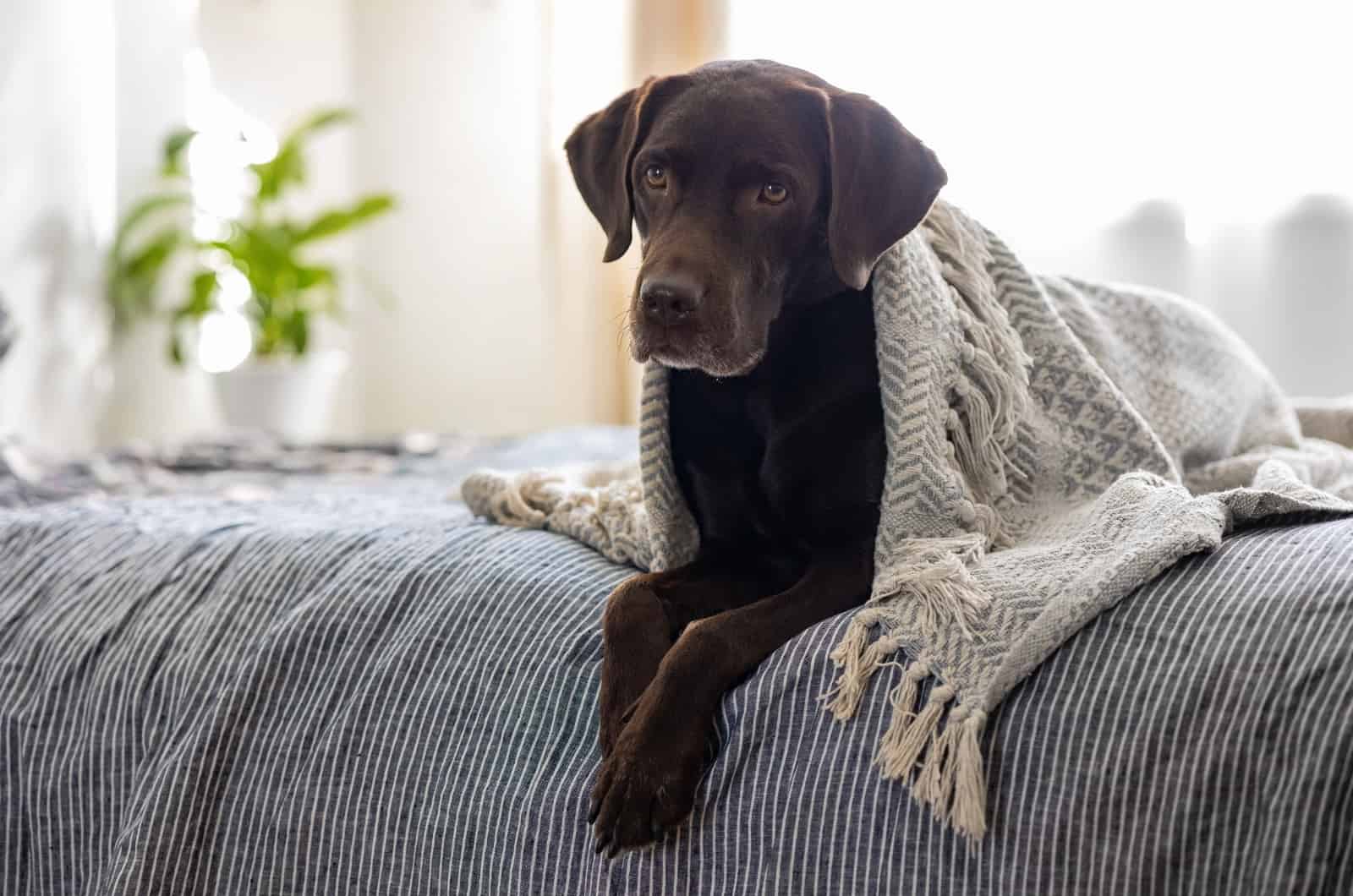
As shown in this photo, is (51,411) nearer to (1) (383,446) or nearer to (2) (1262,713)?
(1) (383,446)

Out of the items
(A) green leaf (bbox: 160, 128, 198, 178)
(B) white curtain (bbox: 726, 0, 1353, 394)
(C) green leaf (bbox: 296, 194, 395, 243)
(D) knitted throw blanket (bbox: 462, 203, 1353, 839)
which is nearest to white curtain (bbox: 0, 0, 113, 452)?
(A) green leaf (bbox: 160, 128, 198, 178)

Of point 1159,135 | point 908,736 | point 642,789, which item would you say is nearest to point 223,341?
point 1159,135

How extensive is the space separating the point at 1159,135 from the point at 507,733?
3253 millimetres

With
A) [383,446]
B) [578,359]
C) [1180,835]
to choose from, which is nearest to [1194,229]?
[578,359]

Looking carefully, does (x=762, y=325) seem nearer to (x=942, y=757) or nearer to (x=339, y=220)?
(x=942, y=757)

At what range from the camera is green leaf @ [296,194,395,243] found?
4082 mm

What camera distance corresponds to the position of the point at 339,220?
162 inches

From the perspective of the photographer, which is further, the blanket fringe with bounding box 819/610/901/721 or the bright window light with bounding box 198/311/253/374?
the bright window light with bounding box 198/311/253/374

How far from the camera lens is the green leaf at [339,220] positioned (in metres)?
4.08

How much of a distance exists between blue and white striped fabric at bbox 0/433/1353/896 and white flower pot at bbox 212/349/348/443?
7.66 feet

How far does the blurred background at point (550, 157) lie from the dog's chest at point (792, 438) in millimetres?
1409

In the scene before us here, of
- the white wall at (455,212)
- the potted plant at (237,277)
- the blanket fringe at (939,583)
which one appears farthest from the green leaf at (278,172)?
the blanket fringe at (939,583)

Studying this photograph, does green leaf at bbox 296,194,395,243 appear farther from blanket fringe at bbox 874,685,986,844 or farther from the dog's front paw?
blanket fringe at bbox 874,685,986,844

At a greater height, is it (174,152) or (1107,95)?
(1107,95)
